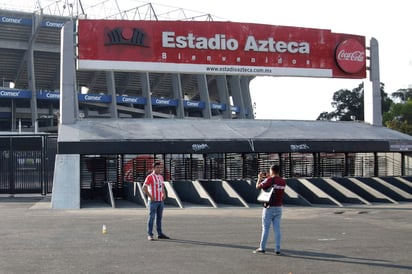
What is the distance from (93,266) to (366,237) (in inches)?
268

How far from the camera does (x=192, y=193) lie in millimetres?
25422

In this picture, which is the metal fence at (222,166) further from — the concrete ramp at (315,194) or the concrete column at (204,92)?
the concrete column at (204,92)

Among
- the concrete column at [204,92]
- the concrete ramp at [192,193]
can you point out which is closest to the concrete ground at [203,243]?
the concrete ramp at [192,193]

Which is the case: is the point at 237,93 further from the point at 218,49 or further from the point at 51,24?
the point at 218,49

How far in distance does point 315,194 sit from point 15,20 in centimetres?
4920

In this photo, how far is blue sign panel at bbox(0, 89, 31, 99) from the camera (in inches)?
2712

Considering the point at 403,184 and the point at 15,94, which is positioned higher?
the point at 15,94

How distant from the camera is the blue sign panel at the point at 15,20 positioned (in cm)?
6347

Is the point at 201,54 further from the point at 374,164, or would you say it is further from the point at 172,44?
the point at 374,164

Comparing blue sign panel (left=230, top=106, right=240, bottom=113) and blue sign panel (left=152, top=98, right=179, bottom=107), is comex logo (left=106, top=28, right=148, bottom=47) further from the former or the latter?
blue sign panel (left=230, top=106, right=240, bottom=113)

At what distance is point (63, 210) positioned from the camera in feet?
72.9

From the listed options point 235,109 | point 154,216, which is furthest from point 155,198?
point 235,109

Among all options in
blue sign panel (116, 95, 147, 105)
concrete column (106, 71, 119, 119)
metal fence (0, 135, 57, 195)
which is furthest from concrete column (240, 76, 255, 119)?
metal fence (0, 135, 57, 195)

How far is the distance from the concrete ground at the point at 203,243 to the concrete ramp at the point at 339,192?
4805mm
